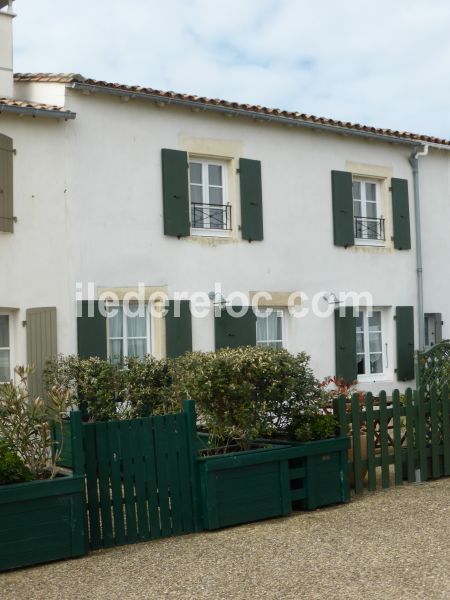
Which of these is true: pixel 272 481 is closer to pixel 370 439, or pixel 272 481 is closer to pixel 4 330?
pixel 370 439

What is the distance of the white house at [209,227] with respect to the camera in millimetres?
11297

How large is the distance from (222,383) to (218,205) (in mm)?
5758

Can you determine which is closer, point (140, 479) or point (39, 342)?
point (140, 479)

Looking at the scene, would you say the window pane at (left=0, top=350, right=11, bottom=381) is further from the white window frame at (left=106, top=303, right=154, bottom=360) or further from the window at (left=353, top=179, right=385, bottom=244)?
the window at (left=353, top=179, right=385, bottom=244)

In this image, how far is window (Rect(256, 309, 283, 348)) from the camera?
1366 centimetres

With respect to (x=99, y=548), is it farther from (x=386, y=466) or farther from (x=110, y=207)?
(x=110, y=207)

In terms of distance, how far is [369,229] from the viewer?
15.2 metres

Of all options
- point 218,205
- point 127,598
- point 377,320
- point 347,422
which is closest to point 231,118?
point 218,205

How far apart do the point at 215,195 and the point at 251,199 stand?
56 centimetres

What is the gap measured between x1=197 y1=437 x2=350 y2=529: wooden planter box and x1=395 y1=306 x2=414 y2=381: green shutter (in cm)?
695

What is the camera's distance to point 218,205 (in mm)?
13195

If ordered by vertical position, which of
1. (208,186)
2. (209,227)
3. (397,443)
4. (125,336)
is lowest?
(397,443)

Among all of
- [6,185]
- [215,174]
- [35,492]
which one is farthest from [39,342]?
[35,492]

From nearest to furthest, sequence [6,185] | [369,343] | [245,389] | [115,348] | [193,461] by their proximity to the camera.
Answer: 1. [193,461]
2. [245,389]
3. [6,185]
4. [115,348]
5. [369,343]
